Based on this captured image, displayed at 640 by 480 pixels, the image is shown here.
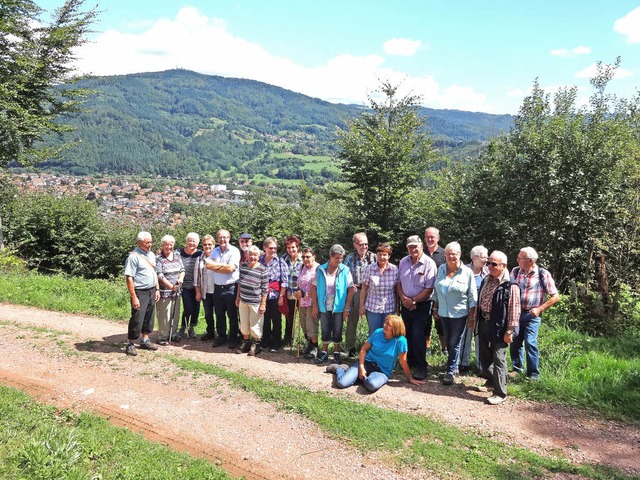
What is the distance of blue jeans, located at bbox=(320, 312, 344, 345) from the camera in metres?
7.11

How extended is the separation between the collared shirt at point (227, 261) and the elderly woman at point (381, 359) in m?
2.56

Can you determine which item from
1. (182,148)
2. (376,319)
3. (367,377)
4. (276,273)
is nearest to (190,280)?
(276,273)

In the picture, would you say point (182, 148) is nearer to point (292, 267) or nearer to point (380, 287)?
point (292, 267)

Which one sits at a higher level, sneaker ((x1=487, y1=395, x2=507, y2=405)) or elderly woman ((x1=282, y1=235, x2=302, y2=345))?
elderly woman ((x1=282, y1=235, x2=302, y2=345))

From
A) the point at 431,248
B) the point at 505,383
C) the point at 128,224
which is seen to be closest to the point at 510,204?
the point at 431,248

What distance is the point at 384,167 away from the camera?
572 inches

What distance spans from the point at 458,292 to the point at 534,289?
42.9 inches

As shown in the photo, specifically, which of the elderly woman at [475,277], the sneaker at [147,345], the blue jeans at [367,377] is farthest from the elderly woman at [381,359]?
the sneaker at [147,345]

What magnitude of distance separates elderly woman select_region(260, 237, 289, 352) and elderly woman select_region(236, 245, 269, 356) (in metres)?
0.13

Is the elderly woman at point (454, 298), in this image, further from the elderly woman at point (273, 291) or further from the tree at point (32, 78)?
the tree at point (32, 78)

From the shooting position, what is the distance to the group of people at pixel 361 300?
6.13 meters

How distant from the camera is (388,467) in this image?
4367 mm

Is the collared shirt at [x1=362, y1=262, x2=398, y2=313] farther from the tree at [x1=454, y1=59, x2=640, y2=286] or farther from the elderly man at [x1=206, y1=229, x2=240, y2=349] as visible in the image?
the tree at [x1=454, y1=59, x2=640, y2=286]

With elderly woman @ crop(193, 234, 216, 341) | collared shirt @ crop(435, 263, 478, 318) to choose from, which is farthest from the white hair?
elderly woman @ crop(193, 234, 216, 341)
